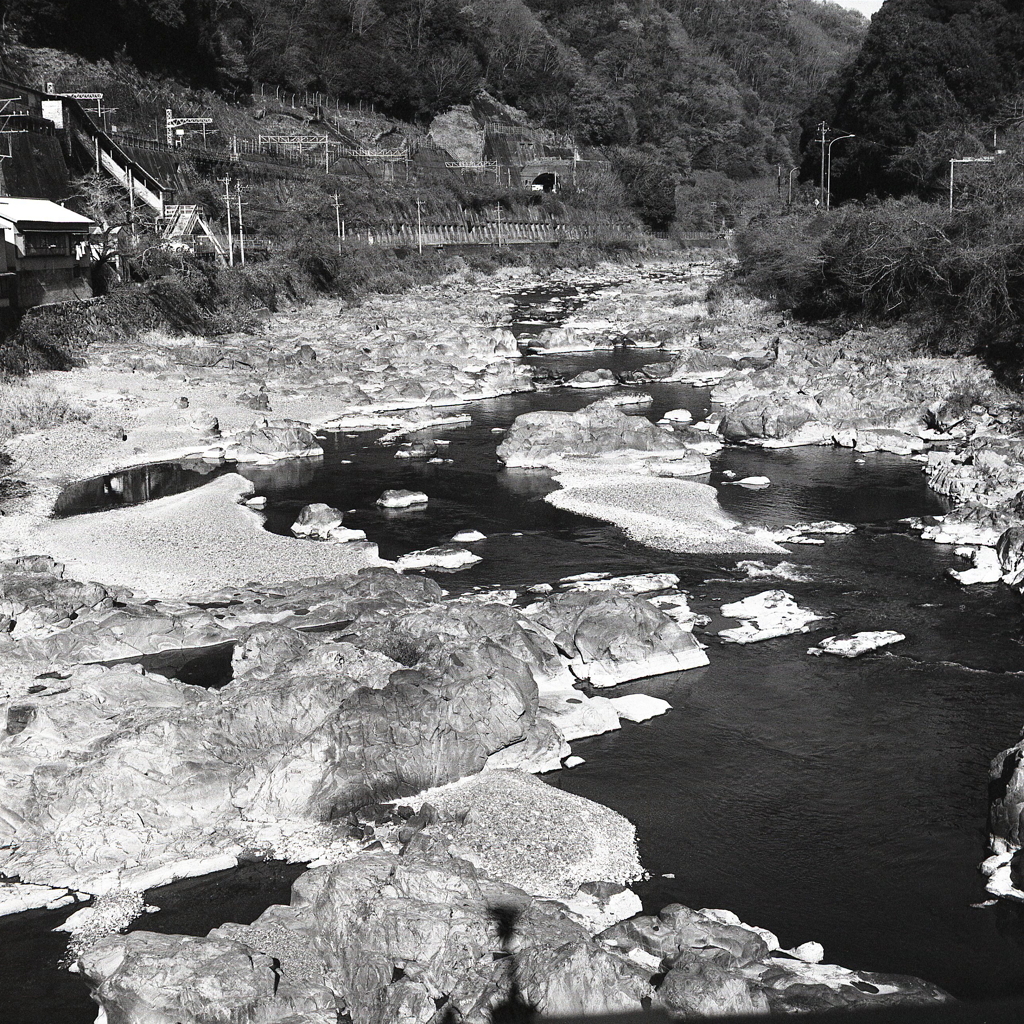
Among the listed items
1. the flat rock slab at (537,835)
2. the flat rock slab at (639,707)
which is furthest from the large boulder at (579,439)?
the flat rock slab at (537,835)

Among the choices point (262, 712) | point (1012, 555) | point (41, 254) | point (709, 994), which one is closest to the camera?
point (709, 994)

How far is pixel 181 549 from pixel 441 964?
12238 millimetres

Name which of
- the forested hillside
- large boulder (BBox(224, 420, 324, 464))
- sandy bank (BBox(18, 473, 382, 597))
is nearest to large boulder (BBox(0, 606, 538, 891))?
sandy bank (BBox(18, 473, 382, 597))

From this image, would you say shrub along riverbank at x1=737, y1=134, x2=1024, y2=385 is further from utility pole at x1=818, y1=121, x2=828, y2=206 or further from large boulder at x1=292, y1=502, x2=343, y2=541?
large boulder at x1=292, y1=502, x2=343, y2=541

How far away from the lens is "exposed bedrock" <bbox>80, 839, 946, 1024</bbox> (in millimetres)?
8242

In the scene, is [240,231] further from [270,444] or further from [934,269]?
[934,269]

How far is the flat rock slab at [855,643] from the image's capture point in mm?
15469

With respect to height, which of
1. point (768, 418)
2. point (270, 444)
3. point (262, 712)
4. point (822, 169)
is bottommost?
point (262, 712)

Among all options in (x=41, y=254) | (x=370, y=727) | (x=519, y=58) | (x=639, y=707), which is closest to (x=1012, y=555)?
(x=639, y=707)

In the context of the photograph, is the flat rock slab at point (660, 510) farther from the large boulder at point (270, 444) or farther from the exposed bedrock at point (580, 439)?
the large boulder at point (270, 444)

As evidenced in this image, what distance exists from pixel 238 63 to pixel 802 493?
245ft

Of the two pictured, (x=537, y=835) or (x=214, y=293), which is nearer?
(x=537, y=835)

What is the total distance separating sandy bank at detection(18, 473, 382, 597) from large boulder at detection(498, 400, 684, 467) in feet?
22.9

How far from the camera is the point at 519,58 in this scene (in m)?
113
